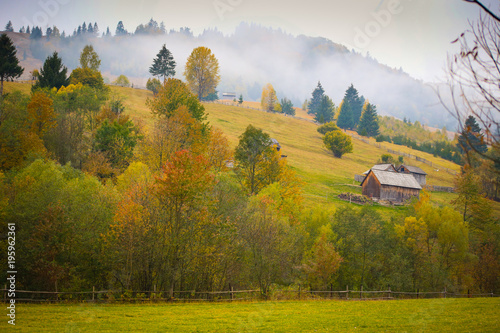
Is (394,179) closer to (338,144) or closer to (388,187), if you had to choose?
(388,187)

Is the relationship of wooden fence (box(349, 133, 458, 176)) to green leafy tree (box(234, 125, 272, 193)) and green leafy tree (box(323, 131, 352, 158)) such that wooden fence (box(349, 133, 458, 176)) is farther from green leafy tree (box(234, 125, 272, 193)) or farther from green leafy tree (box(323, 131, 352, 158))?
green leafy tree (box(234, 125, 272, 193))

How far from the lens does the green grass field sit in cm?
1582

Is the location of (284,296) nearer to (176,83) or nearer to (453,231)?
(453,231)

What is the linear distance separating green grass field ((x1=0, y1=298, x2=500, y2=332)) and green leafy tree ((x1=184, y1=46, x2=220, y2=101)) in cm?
9355

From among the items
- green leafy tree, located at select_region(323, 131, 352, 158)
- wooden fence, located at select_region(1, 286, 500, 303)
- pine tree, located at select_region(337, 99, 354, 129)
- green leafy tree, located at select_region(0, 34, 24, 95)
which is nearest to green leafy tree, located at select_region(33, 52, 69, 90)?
green leafy tree, located at select_region(0, 34, 24, 95)

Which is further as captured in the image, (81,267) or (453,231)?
(453,231)

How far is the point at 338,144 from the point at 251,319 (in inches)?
3167

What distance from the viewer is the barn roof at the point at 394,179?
68.1 m

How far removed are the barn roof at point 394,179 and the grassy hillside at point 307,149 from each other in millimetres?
5089

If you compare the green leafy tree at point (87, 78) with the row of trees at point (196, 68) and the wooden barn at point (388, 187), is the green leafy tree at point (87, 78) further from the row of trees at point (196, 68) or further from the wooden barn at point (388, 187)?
the wooden barn at point (388, 187)

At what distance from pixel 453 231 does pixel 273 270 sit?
89.4ft

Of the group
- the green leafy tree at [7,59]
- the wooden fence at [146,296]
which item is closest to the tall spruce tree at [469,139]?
the wooden fence at [146,296]

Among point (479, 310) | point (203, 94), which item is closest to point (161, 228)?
point (479, 310)

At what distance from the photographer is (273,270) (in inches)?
1335
